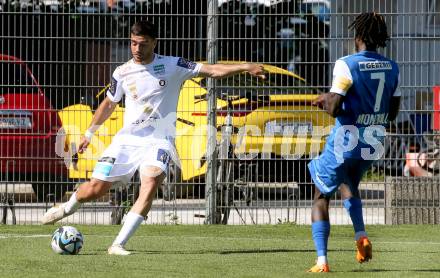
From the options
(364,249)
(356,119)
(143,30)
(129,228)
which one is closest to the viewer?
(364,249)

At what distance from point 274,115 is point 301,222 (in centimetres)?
140

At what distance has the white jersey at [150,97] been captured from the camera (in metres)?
Result: 10.7

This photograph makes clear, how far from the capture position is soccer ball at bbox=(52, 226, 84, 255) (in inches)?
401

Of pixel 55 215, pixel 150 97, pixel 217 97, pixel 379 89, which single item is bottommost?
pixel 55 215

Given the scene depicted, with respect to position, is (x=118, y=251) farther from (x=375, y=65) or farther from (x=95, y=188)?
(x=375, y=65)

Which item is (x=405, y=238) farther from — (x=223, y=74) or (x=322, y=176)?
(x=322, y=176)

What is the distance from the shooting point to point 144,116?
35.3ft

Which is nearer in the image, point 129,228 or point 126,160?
point 129,228

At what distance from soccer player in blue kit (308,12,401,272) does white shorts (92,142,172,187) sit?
1.93m

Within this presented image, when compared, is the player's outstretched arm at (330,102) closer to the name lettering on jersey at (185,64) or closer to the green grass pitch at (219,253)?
the green grass pitch at (219,253)

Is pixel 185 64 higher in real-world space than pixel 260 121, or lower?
higher

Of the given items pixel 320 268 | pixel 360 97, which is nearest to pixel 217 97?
pixel 360 97

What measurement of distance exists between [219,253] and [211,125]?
411 centimetres

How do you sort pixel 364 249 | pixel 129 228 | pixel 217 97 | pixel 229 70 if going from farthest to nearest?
pixel 217 97, pixel 229 70, pixel 129 228, pixel 364 249
